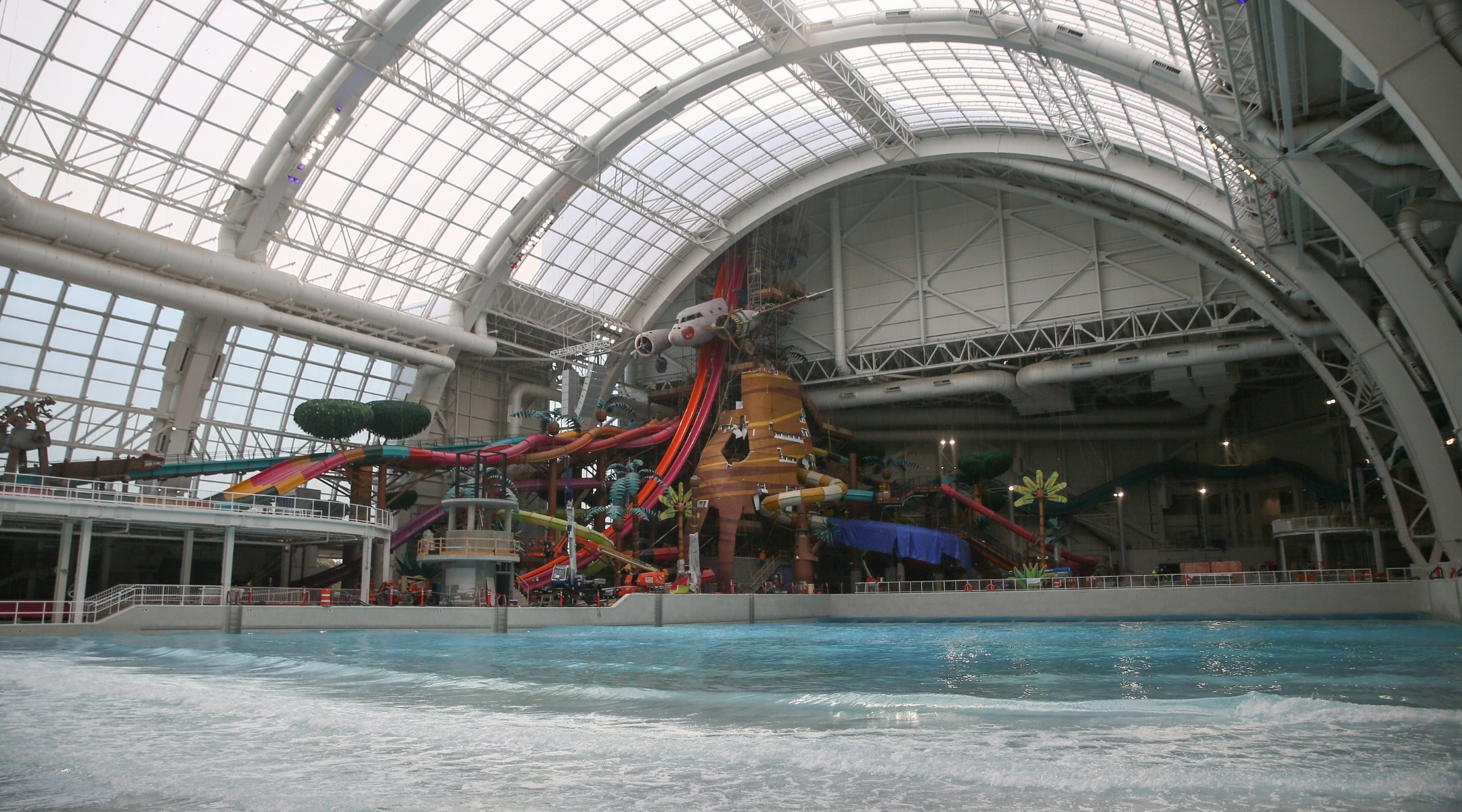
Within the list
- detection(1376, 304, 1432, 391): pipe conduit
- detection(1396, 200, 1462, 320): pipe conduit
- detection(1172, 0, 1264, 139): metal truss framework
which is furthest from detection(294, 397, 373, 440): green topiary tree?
detection(1376, 304, 1432, 391): pipe conduit

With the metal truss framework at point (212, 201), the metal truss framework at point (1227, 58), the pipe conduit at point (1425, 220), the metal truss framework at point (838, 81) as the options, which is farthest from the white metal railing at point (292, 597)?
the pipe conduit at point (1425, 220)

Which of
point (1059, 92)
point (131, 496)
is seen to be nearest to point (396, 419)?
point (131, 496)

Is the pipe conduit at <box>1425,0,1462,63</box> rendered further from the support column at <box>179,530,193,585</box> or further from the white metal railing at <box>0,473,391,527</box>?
the support column at <box>179,530,193,585</box>

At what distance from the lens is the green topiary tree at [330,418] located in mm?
43938

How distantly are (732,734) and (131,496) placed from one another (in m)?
31.4

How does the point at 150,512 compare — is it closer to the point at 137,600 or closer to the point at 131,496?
the point at 131,496

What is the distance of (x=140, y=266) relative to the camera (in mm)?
38750

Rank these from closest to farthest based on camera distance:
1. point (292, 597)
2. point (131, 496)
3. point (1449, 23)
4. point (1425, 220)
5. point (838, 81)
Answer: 1. point (1449, 23)
2. point (1425, 220)
3. point (131, 496)
4. point (292, 597)
5. point (838, 81)

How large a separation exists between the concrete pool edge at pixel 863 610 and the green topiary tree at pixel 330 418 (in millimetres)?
13985

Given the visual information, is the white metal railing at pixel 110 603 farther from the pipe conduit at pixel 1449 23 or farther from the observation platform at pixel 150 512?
the pipe conduit at pixel 1449 23

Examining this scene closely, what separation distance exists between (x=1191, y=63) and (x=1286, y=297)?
22.7 meters

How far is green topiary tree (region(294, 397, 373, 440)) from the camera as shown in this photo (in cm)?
4394

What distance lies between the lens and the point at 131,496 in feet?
107

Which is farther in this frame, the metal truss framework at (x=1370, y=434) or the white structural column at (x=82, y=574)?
the metal truss framework at (x=1370, y=434)
